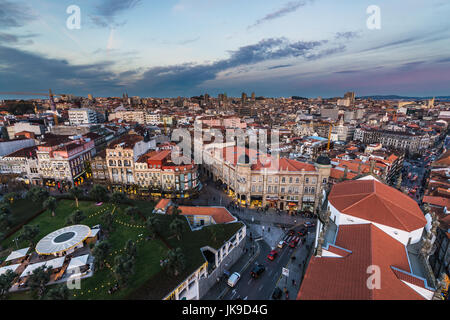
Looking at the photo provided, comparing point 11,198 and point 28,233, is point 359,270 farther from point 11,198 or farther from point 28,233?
point 11,198

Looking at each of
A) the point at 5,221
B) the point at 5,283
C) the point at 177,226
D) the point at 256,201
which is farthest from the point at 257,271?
the point at 5,221

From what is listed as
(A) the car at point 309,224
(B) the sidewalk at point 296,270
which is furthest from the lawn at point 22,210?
(A) the car at point 309,224

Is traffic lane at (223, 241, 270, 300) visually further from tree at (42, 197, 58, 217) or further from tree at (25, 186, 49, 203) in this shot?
tree at (25, 186, 49, 203)

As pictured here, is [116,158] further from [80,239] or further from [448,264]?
[448,264]

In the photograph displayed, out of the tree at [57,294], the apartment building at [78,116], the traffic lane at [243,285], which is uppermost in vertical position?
the apartment building at [78,116]

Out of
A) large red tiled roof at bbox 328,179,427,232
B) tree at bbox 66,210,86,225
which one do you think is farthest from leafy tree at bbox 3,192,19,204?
large red tiled roof at bbox 328,179,427,232

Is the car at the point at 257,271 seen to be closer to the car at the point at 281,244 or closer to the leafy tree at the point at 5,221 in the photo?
the car at the point at 281,244
